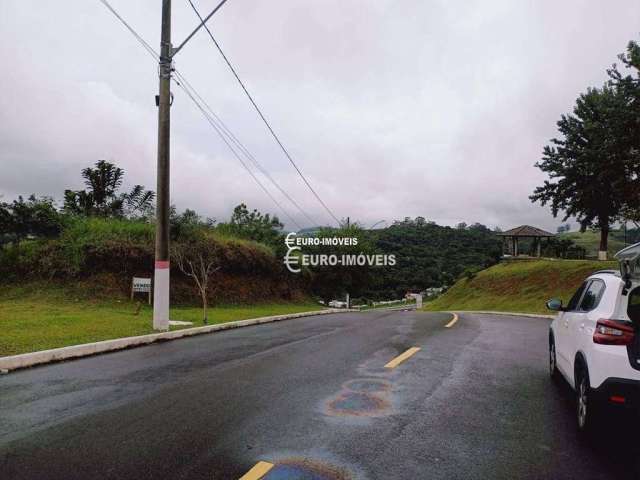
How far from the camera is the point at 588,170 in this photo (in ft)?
120

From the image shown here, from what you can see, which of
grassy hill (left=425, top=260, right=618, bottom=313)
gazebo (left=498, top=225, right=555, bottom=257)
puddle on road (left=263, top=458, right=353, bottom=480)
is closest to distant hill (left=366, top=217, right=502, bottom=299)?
gazebo (left=498, top=225, right=555, bottom=257)

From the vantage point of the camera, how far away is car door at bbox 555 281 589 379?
228 inches

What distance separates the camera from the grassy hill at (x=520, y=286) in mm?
34562

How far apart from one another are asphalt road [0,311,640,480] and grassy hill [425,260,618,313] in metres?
26.1

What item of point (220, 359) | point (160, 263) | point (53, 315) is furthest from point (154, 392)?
point (53, 315)

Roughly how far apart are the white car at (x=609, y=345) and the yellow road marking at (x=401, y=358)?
9.61 feet

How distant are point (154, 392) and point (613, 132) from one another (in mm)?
29104

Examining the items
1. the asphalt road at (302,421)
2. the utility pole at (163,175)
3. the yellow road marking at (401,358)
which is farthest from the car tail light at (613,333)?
the utility pole at (163,175)

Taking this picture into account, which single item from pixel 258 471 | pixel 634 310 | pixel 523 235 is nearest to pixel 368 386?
pixel 258 471

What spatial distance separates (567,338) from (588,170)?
35.7 m

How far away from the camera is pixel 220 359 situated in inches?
341

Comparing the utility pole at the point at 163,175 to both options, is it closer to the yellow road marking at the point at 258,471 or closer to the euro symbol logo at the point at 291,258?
the yellow road marking at the point at 258,471

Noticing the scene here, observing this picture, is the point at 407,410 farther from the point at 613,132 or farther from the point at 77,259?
the point at 613,132

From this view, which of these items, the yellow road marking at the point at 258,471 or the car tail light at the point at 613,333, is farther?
the car tail light at the point at 613,333
